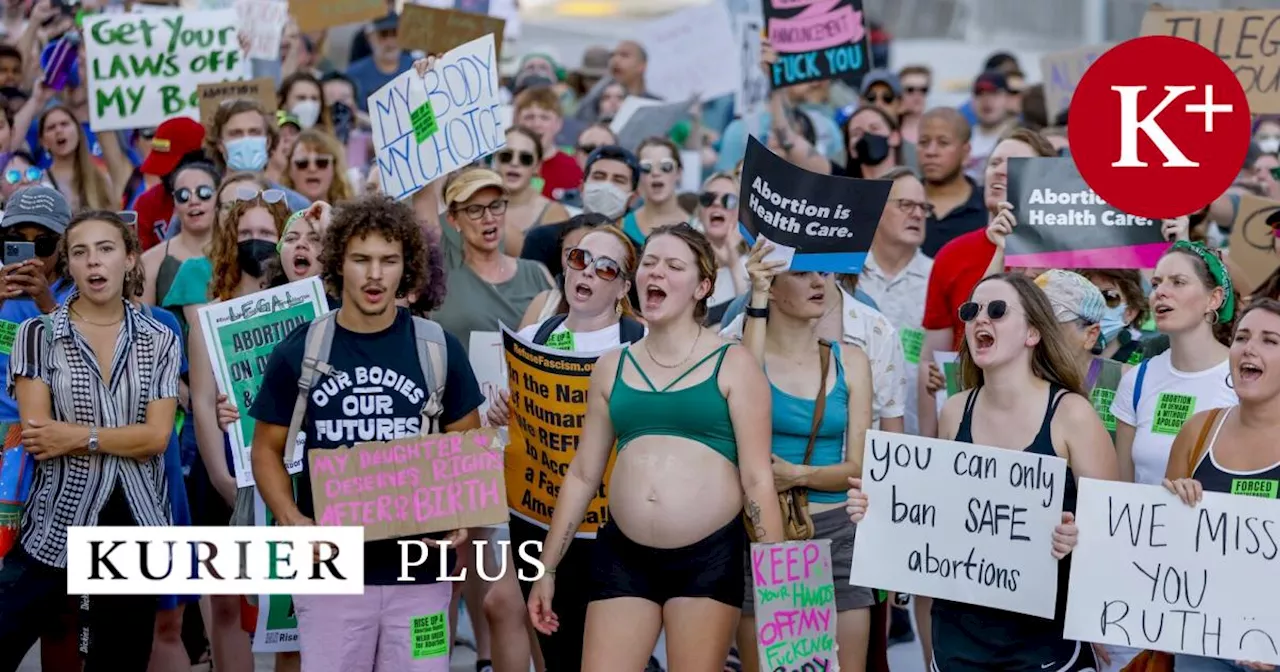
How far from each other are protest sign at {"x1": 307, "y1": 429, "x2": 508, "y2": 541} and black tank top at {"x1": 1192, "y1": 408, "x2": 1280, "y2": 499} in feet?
7.20

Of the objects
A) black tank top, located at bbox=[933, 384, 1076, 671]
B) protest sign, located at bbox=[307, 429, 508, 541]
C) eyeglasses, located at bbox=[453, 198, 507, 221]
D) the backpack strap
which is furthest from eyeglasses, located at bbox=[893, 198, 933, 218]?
protest sign, located at bbox=[307, 429, 508, 541]

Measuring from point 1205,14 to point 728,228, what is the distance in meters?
2.64

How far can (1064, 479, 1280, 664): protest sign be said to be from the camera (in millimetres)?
5266

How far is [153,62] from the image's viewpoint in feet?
34.3

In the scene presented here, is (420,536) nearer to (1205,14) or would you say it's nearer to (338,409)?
(338,409)

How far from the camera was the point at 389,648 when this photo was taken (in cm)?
559

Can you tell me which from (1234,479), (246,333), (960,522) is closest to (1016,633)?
(960,522)

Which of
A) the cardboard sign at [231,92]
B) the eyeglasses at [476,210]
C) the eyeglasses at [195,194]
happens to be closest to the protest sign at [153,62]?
the cardboard sign at [231,92]

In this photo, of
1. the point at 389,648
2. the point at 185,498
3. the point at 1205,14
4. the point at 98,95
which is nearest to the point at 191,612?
the point at 185,498

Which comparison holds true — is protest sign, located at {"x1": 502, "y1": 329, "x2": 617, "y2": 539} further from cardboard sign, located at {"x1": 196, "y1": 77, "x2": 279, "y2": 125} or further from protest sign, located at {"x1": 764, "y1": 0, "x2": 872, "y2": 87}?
protest sign, located at {"x1": 764, "y1": 0, "x2": 872, "y2": 87}

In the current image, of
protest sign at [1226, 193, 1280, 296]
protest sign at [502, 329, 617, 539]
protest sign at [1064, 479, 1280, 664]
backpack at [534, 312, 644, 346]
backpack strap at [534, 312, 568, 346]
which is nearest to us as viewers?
protest sign at [1064, 479, 1280, 664]

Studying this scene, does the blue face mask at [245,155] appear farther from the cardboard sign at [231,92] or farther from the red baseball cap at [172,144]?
the cardboard sign at [231,92]

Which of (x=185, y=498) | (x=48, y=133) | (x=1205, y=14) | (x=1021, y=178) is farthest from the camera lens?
(x=48, y=133)

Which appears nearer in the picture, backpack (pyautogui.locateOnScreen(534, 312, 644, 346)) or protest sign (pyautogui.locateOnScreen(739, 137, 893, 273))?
protest sign (pyautogui.locateOnScreen(739, 137, 893, 273))
